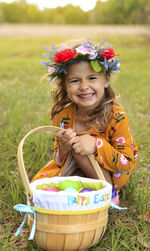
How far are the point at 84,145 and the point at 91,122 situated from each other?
390 mm

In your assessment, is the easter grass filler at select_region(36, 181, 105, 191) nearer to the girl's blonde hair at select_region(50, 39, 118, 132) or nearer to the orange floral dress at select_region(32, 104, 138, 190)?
the orange floral dress at select_region(32, 104, 138, 190)

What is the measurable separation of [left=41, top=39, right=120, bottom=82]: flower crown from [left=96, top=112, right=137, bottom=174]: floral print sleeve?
0.38m

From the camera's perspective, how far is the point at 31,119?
383 centimetres

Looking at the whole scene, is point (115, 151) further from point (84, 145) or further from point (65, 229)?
point (65, 229)

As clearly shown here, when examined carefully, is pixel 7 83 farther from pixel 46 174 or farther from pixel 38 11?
pixel 38 11

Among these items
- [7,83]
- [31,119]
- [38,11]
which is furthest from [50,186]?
[38,11]

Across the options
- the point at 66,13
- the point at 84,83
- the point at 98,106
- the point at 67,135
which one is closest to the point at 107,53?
the point at 84,83

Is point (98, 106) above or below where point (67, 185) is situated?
above

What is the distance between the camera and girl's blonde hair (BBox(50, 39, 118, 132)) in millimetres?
2344

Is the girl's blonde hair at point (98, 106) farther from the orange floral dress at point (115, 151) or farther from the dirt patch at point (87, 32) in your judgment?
the dirt patch at point (87, 32)

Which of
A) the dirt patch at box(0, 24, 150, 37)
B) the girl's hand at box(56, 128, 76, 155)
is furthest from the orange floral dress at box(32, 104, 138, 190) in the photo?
the dirt patch at box(0, 24, 150, 37)

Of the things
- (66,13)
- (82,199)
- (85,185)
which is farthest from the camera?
(66,13)

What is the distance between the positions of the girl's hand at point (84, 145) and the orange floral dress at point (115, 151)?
38 mm

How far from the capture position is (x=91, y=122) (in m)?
2.46
